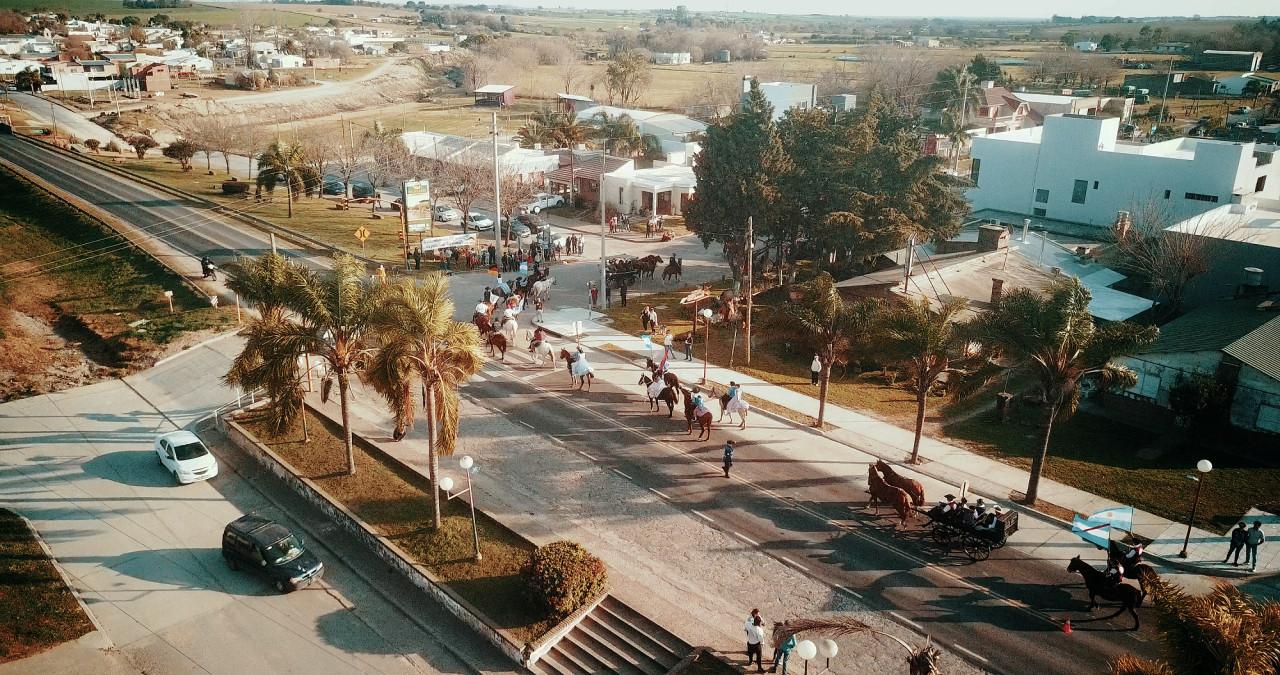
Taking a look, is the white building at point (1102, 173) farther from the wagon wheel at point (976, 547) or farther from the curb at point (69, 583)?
the curb at point (69, 583)

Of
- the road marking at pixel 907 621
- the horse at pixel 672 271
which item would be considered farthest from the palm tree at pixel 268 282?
the horse at pixel 672 271

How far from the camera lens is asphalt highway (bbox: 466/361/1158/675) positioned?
1794cm

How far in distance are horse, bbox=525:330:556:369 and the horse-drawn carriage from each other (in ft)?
57.0

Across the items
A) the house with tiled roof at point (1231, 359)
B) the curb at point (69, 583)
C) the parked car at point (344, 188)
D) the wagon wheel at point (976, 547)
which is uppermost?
the house with tiled roof at point (1231, 359)

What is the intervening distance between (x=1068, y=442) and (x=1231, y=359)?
19.0 feet

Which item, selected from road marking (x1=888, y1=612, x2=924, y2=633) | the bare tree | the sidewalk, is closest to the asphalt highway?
road marking (x1=888, y1=612, x2=924, y2=633)

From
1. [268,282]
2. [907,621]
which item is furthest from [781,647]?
[268,282]

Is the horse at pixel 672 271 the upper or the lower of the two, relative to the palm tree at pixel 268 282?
lower

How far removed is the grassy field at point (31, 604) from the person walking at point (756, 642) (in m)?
15.4

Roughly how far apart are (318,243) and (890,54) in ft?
448

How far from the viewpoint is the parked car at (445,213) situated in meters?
60.5

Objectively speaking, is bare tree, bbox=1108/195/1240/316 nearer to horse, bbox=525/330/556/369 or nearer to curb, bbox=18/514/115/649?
horse, bbox=525/330/556/369

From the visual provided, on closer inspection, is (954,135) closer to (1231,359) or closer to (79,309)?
(1231,359)

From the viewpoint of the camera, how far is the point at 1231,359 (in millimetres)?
27141
